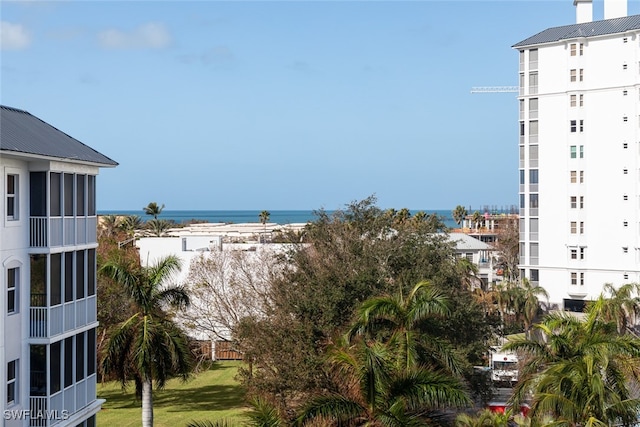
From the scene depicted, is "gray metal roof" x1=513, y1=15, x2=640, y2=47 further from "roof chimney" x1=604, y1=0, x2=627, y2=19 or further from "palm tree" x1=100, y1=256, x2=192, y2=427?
"palm tree" x1=100, y1=256, x2=192, y2=427

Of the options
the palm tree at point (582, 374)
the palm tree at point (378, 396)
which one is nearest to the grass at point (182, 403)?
the palm tree at point (582, 374)

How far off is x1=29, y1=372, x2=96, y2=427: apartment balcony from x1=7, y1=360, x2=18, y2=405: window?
51cm

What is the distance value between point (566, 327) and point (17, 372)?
13930 mm

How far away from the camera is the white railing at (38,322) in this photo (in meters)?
21.8

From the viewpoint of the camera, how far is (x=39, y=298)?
864 inches

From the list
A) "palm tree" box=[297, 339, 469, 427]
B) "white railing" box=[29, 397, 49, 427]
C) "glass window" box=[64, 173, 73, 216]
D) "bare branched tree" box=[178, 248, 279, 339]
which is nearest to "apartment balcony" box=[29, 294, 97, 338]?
"white railing" box=[29, 397, 49, 427]

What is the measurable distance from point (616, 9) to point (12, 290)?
61494 millimetres

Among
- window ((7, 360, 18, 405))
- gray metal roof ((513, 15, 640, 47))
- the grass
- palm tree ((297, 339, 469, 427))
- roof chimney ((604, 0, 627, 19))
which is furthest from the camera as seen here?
roof chimney ((604, 0, 627, 19))

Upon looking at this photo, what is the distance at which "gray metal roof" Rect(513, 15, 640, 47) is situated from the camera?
220 feet

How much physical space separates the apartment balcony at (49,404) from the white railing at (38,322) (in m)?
1.02

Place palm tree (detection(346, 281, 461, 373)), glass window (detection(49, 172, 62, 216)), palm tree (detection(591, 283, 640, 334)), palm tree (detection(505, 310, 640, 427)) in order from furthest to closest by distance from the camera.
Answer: palm tree (detection(591, 283, 640, 334))
palm tree (detection(346, 281, 461, 373))
glass window (detection(49, 172, 62, 216))
palm tree (detection(505, 310, 640, 427))

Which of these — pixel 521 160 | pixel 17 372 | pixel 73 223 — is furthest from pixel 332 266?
pixel 521 160

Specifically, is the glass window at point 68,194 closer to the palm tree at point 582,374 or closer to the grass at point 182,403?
the grass at point 182,403

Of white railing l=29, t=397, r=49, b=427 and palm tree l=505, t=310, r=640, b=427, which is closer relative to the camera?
palm tree l=505, t=310, r=640, b=427
